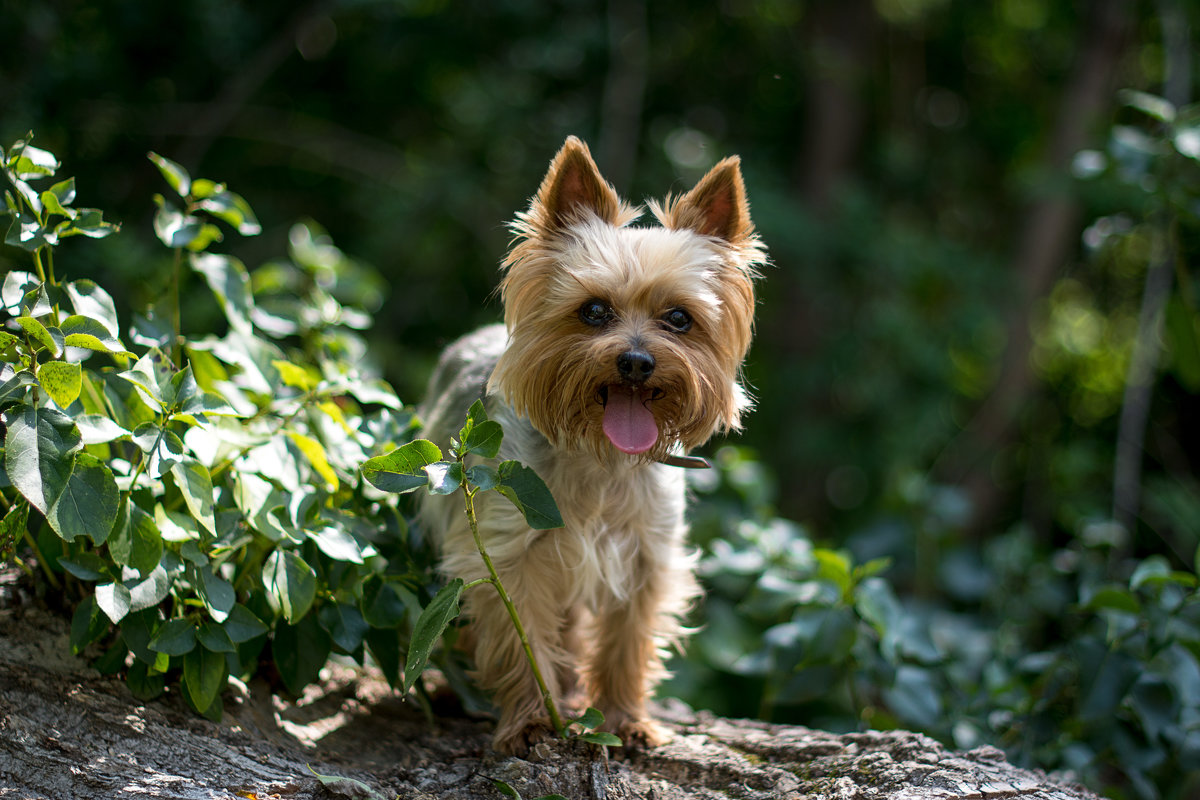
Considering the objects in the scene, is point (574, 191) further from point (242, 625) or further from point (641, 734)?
point (641, 734)

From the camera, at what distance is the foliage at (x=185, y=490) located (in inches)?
89.0

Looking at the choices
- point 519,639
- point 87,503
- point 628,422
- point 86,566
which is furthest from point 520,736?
point 87,503

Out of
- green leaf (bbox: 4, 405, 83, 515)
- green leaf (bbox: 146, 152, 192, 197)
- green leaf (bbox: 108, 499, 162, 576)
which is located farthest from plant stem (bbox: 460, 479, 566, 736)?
green leaf (bbox: 146, 152, 192, 197)

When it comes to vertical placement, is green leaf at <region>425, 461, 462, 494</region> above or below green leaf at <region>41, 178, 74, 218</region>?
below

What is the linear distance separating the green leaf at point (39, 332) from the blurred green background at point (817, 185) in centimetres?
316

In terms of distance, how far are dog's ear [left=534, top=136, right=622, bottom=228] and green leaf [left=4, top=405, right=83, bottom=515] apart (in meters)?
1.59

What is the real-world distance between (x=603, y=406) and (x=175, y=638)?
1385 millimetres

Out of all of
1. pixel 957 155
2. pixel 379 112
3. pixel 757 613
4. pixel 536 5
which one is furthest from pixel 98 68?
pixel 957 155

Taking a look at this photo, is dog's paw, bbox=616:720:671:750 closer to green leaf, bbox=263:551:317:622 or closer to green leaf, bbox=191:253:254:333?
green leaf, bbox=263:551:317:622

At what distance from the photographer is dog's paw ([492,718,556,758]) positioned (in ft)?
9.64

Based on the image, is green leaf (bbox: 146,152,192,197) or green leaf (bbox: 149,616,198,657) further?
green leaf (bbox: 146,152,192,197)

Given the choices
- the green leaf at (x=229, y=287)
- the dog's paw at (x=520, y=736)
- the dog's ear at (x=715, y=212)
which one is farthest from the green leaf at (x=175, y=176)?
the dog's paw at (x=520, y=736)

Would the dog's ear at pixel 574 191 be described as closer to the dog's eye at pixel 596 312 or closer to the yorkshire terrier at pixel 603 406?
the yorkshire terrier at pixel 603 406

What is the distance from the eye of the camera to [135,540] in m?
2.38
